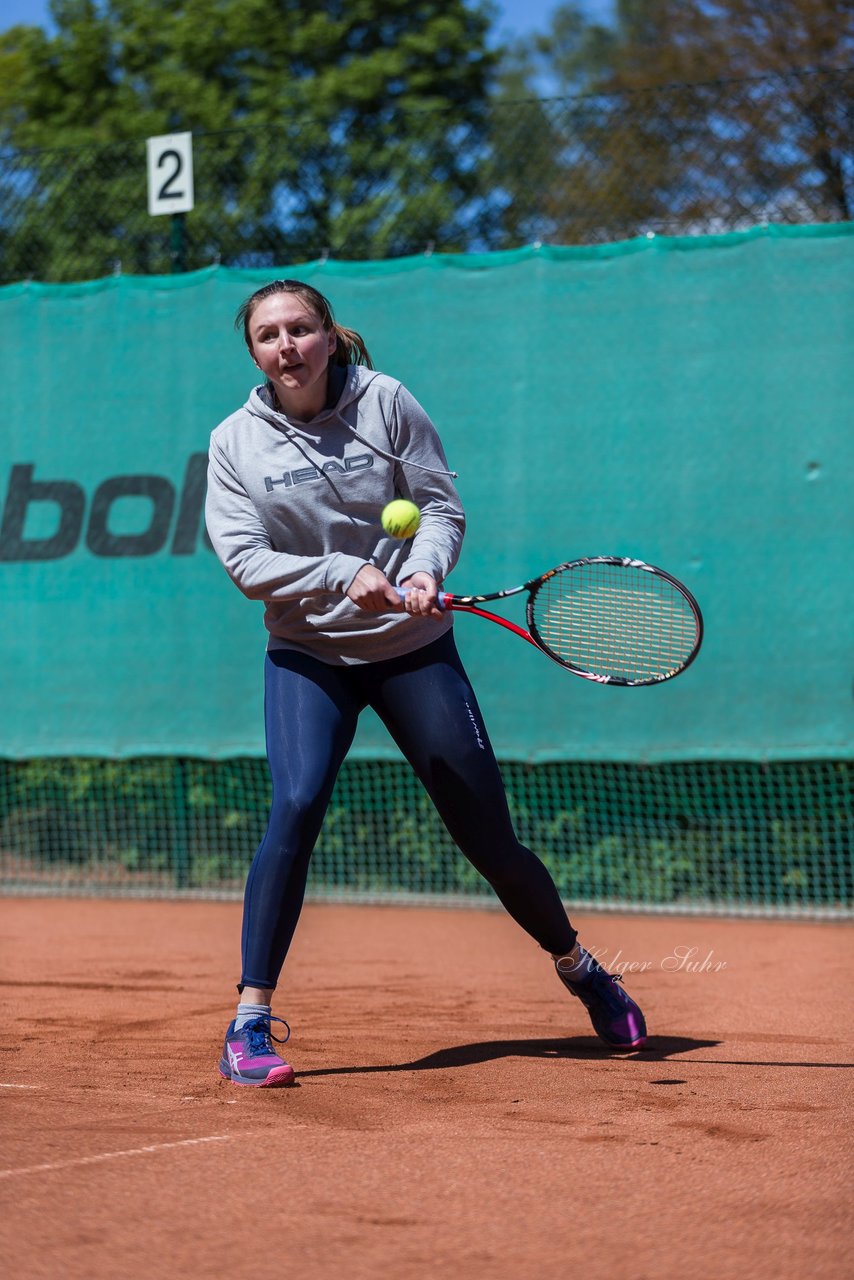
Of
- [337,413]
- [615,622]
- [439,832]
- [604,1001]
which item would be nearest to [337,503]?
[337,413]

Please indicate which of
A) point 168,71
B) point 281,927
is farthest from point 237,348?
point 168,71

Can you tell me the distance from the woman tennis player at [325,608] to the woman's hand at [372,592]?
116 millimetres

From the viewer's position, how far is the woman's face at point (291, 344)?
342cm

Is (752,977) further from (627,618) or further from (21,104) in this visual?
(21,104)

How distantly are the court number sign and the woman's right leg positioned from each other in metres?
3.99

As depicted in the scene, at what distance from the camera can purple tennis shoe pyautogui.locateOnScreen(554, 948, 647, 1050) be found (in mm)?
3701

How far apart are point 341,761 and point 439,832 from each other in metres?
3.44

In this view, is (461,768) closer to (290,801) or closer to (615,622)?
(290,801)

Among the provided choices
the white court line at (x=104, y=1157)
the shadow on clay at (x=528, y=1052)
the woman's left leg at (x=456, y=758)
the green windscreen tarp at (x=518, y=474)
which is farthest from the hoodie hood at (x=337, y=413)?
the green windscreen tarp at (x=518, y=474)

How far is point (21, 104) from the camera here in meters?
17.6

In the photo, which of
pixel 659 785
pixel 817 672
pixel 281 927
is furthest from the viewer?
pixel 659 785

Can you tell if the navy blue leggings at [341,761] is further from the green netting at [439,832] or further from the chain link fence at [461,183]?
the chain link fence at [461,183]

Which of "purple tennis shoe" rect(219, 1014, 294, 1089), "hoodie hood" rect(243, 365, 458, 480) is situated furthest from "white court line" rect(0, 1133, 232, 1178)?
"hoodie hood" rect(243, 365, 458, 480)

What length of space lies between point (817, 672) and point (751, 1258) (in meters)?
4.04
